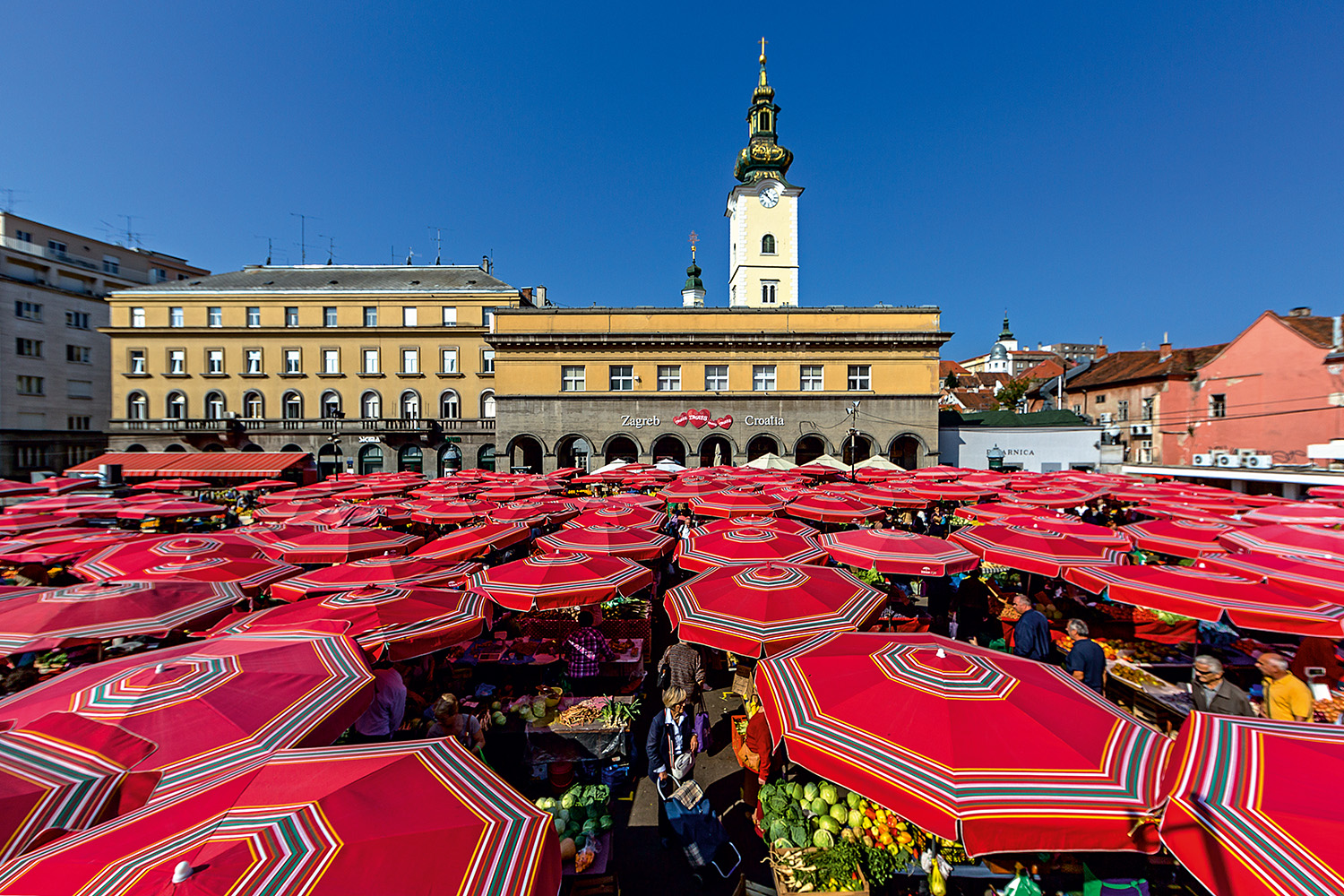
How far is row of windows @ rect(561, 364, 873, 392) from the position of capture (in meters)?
36.1

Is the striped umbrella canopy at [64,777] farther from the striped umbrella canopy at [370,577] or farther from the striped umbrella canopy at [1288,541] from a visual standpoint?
the striped umbrella canopy at [1288,541]

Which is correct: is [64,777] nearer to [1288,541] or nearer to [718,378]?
[1288,541]

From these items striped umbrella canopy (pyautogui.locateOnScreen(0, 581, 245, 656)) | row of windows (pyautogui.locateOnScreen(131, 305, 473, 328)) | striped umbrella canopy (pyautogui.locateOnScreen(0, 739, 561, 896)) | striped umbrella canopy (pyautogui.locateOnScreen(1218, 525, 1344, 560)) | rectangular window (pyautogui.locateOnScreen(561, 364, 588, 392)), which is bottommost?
striped umbrella canopy (pyautogui.locateOnScreen(0, 581, 245, 656))

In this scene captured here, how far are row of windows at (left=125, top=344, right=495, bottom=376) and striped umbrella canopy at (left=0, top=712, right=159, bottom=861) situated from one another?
39739 millimetres

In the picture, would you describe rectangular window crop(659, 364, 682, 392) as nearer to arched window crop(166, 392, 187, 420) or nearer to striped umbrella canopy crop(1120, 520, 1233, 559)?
striped umbrella canopy crop(1120, 520, 1233, 559)

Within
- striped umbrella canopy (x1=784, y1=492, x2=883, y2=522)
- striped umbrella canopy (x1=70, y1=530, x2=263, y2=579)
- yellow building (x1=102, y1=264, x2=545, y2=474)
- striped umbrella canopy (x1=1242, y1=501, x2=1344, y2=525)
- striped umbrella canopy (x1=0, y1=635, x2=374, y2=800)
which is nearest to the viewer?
striped umbrella canopy (x1=0, y1=635, x2=374, y2=800)

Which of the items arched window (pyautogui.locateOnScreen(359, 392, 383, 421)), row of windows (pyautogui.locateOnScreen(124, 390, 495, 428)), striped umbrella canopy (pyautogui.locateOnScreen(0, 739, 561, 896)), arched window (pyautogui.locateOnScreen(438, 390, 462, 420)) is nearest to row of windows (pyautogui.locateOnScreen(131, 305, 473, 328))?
row of windows (pyautogui.locateOnScreen(124, 390, 495, 428))

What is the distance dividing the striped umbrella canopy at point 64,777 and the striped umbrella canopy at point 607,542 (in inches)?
242

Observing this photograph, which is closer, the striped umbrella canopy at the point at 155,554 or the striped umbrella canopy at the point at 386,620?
the striped umbrella canopy at the point at 386,620

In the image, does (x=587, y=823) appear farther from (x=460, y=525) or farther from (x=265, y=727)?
(x=460, y=525)

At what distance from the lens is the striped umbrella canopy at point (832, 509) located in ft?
43.8

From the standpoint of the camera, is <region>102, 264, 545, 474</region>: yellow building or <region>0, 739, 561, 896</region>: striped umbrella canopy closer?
<region>0, 739, 561, 896</region>: striped umbrella canopy

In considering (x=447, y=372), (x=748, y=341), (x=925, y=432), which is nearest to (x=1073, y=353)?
(x=925, y=432)

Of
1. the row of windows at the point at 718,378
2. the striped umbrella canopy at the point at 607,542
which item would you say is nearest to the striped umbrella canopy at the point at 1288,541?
the striped umbrella canopy at the point at 607,542
